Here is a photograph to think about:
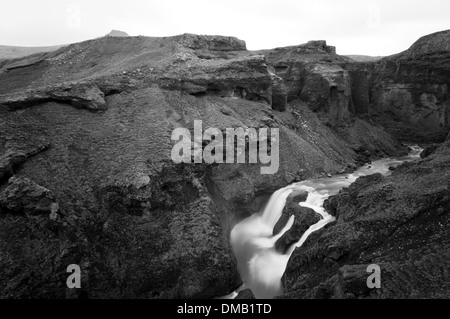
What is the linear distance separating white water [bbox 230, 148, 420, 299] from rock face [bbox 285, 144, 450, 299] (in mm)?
1783

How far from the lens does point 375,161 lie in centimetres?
4200

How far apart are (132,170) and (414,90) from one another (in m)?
47.0

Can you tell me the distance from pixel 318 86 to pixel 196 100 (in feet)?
72.5

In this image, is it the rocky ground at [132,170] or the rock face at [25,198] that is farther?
the rock face at [25,198]

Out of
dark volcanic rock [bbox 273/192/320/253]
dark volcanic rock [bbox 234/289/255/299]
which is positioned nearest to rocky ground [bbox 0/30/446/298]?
dark volcanic rock [bbox 273/192/320/253]

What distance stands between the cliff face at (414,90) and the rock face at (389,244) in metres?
36.7

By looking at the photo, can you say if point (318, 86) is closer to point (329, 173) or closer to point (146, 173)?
point (329, 173)

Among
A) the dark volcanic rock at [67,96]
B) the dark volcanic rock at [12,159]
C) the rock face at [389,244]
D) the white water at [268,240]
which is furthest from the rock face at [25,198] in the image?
the rock face at [389,244]

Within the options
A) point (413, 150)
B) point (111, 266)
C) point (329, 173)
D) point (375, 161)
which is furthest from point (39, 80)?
point (413, 150)

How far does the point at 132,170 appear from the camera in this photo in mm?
19672

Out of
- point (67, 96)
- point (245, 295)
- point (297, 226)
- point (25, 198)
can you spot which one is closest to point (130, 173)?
point (25, 198)

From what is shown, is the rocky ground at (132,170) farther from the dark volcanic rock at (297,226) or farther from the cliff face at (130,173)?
the dark volcanic rock at (297,226)

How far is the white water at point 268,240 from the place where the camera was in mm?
17672
